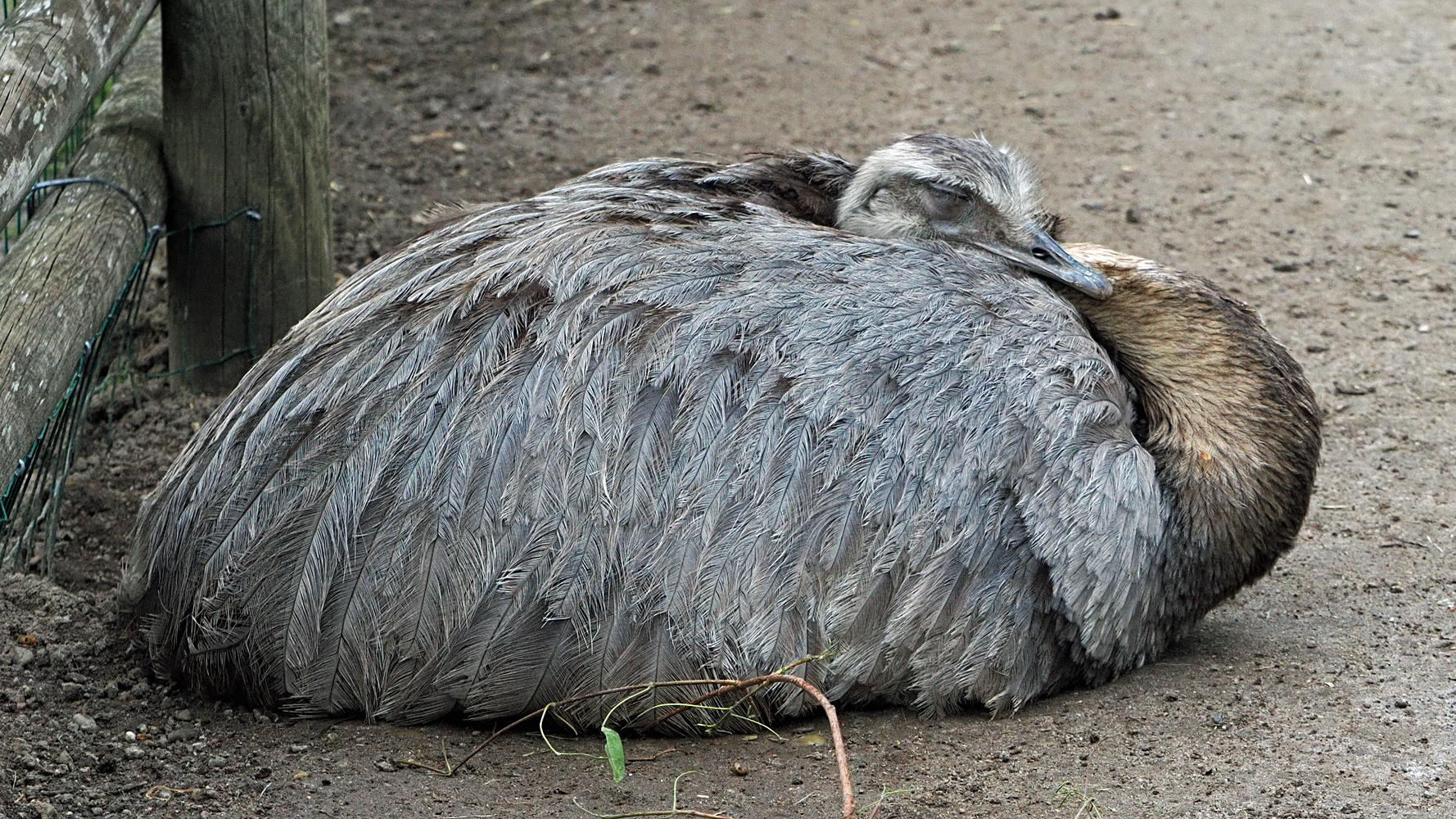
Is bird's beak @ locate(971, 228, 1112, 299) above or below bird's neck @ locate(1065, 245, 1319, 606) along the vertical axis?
above

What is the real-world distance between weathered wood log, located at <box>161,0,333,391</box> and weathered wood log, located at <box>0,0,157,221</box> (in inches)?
34.6

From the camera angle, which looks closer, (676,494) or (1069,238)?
(676,494)

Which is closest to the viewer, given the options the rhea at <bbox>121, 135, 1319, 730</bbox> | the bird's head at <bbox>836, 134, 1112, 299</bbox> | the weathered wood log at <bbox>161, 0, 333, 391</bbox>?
the rhea at <bbox>121, 135, 1319, 730</bbox>

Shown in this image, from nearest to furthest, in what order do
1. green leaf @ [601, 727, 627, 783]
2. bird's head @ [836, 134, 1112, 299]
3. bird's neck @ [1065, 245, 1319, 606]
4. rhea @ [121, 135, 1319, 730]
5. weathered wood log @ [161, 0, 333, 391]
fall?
1. green leaf @ [601, 727, 627, 783]
2. rhea @ [121, 135, 1319, 730]
3. bird's neck @ [1065, 245, 1319, 606]
4. bird's head @ [836, 134, 1112, 299]
5. weathered wood log @ [161, 0, 333, 391]

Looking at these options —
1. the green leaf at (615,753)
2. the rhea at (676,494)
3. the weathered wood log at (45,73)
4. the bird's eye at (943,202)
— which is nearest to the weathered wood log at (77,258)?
the rhea at (676,494)

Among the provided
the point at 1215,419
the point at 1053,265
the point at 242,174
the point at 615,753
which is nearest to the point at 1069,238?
the point at 1053,265

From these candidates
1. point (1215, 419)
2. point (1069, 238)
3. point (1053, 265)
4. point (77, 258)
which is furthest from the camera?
point (1069, 238)

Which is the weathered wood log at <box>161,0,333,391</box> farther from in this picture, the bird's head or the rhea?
the bird's head

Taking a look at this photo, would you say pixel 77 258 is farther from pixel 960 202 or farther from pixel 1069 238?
pixel 1069 238

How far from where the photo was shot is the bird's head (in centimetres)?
420

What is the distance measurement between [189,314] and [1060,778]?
11.4ft

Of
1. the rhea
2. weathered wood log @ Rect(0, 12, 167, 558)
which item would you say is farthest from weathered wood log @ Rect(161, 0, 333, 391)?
the rhea

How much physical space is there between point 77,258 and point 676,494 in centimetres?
213

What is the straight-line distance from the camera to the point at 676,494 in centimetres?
357
